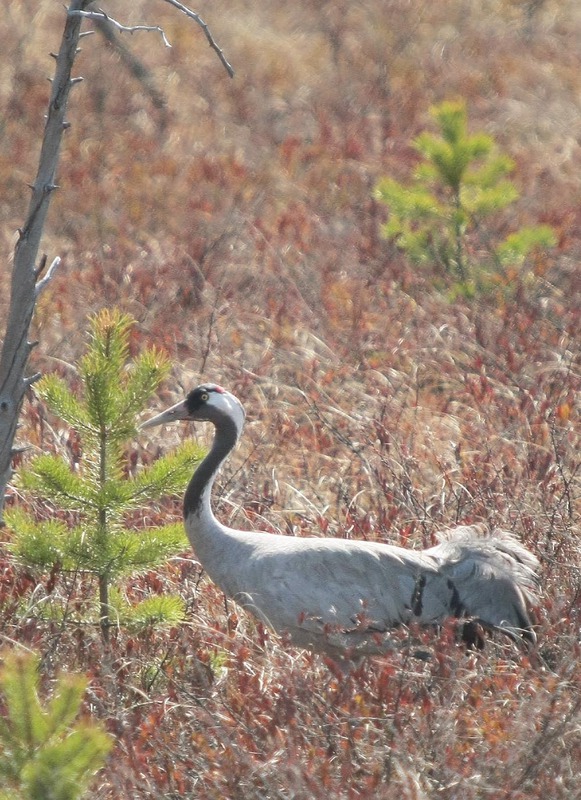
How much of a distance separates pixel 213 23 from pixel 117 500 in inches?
451

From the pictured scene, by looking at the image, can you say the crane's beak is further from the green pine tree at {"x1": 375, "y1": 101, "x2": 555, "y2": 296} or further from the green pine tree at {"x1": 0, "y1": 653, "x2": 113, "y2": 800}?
the green pine tree at {"x1": 375, "y1": 101, "x2": 555, "y2": 296}

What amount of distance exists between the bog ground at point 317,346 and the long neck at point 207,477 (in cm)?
44

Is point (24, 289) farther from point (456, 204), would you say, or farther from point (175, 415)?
point (456, 204)

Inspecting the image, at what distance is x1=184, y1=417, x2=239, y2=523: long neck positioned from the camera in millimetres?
5426

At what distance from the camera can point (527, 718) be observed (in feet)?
12.8

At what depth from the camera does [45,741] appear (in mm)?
3055

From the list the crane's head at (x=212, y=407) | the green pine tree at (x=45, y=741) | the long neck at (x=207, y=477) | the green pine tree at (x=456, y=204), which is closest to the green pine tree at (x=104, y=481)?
the long neck at (x=207, y=477)

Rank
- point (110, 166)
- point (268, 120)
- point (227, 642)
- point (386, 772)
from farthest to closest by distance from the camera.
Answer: point (268, 120) < point (110, 166) < point (227, 642) < point (386, 772)

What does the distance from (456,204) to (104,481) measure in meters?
4.40

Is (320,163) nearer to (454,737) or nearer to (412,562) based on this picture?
(412,562)

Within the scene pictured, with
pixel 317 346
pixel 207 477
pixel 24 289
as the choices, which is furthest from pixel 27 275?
pixel 317 346

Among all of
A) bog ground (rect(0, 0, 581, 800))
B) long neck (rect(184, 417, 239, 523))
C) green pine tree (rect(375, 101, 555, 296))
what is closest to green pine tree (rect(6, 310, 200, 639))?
bog ground (rect(0, 0, 581, 800))

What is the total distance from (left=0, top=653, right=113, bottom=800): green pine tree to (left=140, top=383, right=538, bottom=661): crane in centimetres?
215

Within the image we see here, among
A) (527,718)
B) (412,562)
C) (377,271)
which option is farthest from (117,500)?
(377,271)
